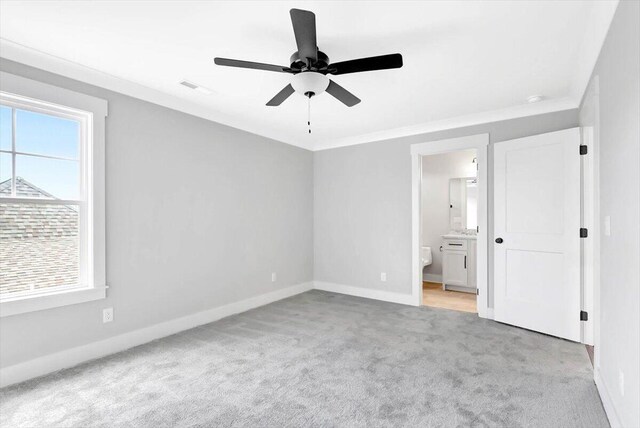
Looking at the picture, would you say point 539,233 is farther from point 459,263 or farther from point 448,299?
point 459,263

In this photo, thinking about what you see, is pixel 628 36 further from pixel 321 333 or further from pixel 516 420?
pixel 321 333

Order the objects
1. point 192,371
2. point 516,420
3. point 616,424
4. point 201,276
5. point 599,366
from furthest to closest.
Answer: point 201,276 < point 192,371 < point 599,366 < point 516,420 < point 616,424

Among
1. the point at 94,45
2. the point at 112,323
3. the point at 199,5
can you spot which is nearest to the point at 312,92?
the point at 199,5

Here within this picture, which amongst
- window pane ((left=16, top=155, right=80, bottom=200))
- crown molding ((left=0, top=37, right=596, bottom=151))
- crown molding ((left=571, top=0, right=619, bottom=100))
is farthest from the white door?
window pane ((left=16, top=155, right=80, bottom=200))

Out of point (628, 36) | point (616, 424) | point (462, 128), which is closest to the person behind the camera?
point (628, 36)

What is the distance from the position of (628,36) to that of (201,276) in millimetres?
3905

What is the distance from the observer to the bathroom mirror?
594cm

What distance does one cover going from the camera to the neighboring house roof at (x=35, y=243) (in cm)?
241

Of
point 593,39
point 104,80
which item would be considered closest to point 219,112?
point 104,80

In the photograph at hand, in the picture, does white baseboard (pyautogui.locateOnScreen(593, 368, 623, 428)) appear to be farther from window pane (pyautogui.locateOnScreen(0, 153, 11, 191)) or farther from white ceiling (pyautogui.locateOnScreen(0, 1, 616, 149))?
window pane (pyautogui.locateOnScreen(0, 153, 11, 191))

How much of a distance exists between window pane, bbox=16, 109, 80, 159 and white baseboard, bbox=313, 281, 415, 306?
12.3 ft

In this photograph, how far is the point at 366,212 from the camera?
4.95 meters

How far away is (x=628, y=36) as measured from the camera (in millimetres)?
1598

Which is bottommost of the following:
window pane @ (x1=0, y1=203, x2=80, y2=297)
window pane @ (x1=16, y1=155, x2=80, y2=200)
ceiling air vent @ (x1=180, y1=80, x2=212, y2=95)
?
window pane @ (x1=0, y1=203, x2=80, y2=297)
